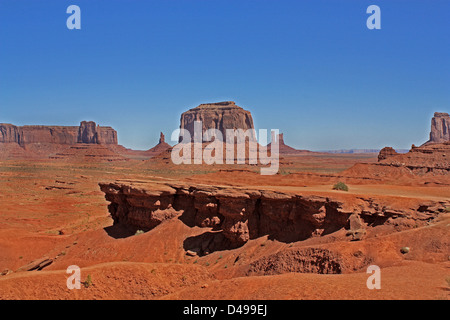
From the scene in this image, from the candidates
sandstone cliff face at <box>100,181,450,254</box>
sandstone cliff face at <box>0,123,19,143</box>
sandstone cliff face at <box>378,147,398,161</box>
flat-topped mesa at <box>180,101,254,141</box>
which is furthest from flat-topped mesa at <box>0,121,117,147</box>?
sandstone cliff face at <box>100,181,450,254</box>

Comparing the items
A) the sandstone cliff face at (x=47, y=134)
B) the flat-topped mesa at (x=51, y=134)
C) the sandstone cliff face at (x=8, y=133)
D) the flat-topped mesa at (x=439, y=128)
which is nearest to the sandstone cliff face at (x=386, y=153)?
the flat-topped mesa at (x=439, y=128)

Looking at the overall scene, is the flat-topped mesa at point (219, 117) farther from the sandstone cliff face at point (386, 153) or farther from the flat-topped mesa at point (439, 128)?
the flat-topped mesa at point (439, 128)

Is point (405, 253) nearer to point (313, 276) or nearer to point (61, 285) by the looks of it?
point (313, 276)

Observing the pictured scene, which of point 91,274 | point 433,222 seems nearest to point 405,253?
point 433,222

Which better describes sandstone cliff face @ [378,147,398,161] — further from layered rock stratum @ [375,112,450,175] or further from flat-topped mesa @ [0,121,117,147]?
flat-topped mesa @ [0,121,117,147]

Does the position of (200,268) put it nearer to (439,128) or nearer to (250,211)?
(250,211)

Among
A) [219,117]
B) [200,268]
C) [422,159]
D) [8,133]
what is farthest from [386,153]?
[8,133]
